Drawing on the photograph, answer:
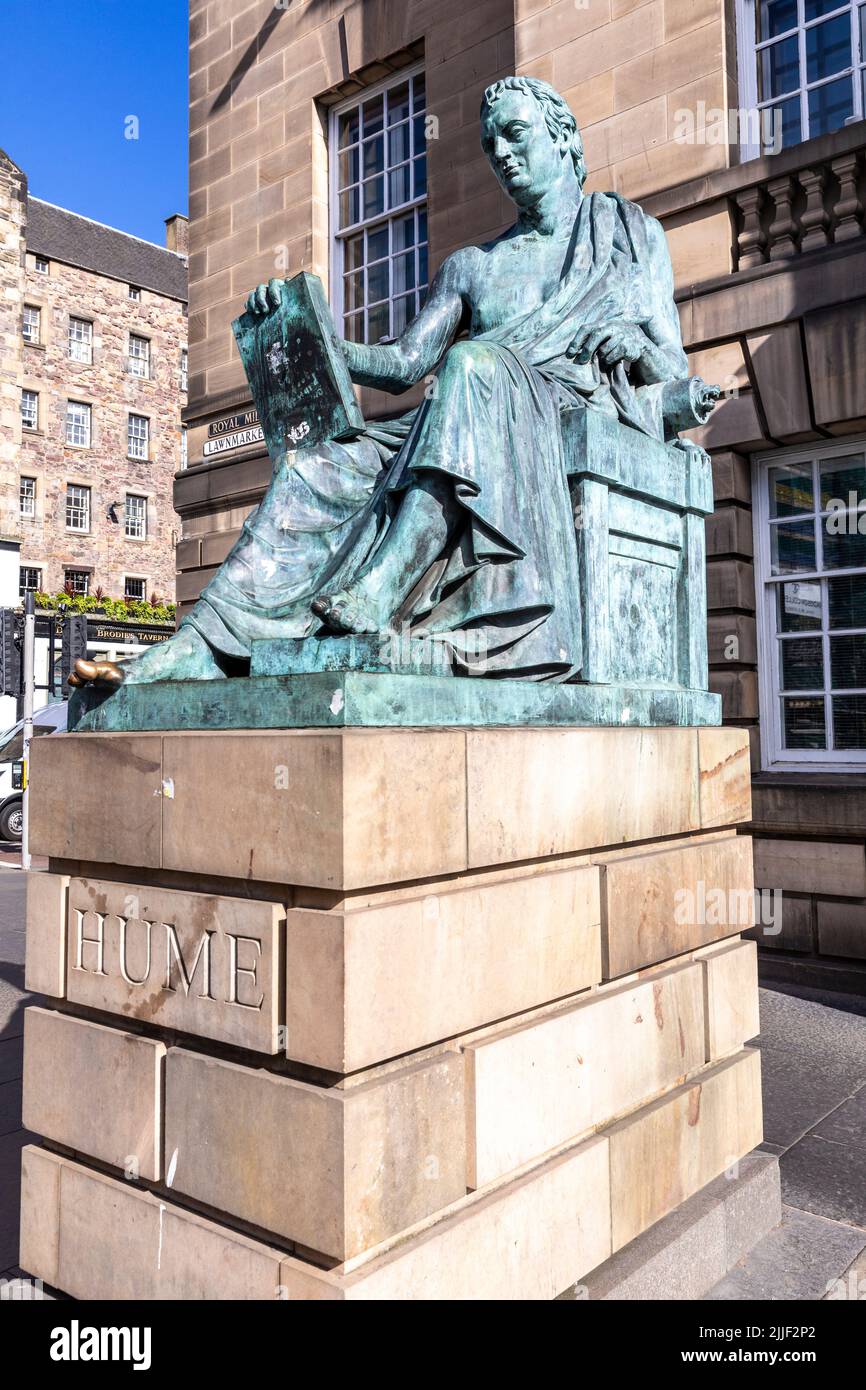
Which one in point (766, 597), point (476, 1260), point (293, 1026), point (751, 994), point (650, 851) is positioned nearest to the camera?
point (293, 1026)

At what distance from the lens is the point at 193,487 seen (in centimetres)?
1386

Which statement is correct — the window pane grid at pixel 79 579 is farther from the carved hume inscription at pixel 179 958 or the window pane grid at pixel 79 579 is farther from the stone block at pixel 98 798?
the carved hume inscription at pixel 179 958

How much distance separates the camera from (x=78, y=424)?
129ft

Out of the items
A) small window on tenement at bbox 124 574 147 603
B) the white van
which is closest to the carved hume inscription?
the white van

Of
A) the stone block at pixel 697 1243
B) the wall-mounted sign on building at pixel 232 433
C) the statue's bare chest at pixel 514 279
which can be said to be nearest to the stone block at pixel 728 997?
the stone block at pixel 697 1243

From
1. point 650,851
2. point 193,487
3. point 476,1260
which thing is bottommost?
point 476,1260

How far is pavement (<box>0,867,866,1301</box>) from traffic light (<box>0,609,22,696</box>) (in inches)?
359

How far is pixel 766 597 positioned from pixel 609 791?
232 inches

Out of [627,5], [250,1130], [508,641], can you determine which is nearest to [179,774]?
[250,1130]

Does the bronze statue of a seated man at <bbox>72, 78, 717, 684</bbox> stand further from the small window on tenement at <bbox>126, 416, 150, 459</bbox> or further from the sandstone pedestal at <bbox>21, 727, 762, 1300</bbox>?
the small window on tenement at <bbox>126, 416, 150, 459</bbox>

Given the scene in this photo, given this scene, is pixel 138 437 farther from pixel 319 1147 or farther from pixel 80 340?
pixel 319 1147

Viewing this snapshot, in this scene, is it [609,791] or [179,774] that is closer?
[179,774]

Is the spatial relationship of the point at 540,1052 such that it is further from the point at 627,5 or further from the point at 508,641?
the point at 627,5

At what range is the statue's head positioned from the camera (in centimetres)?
379
